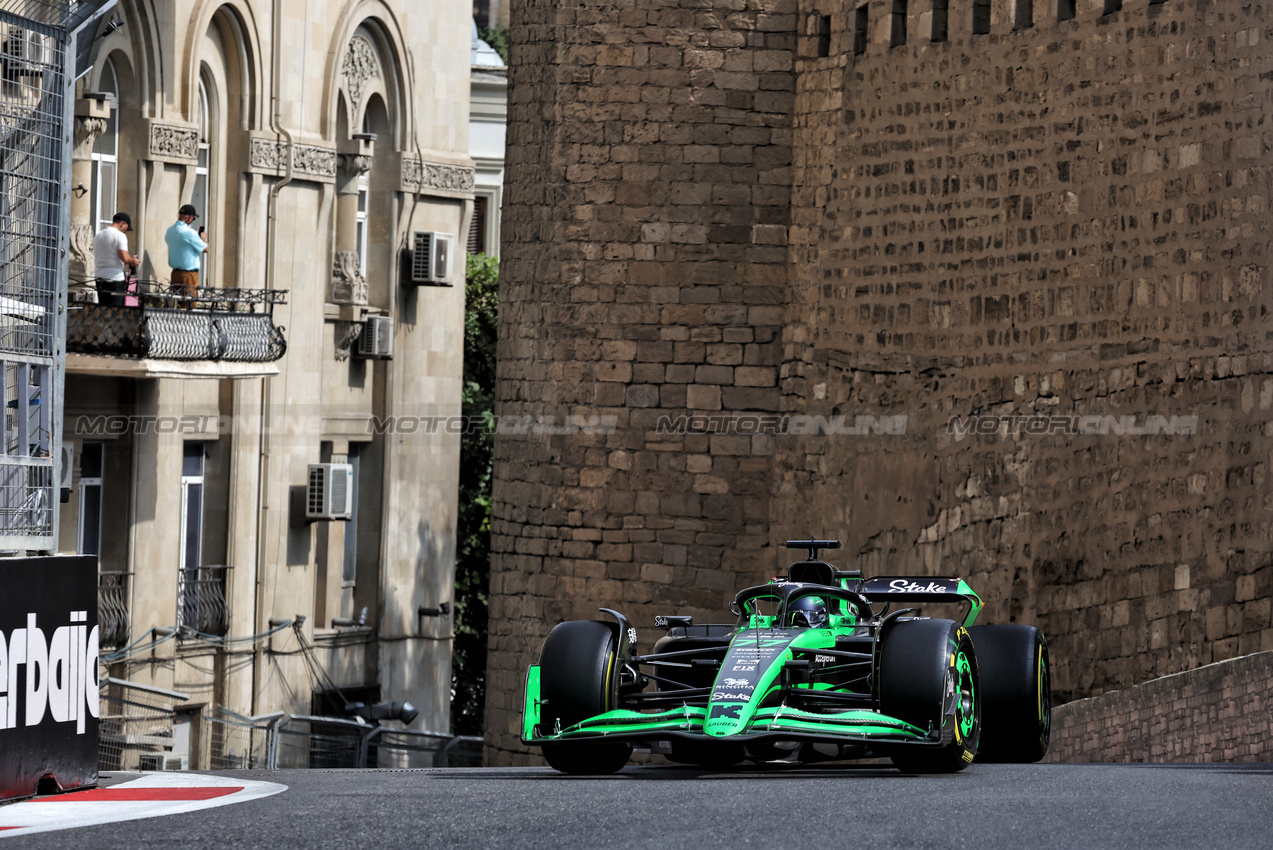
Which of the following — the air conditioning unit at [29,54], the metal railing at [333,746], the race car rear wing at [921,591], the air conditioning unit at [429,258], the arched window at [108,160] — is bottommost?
the metal railing at [333,746]

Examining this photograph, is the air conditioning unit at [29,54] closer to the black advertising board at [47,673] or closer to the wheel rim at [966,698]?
the black advertising board at [47,673]

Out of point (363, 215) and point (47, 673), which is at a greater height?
point (363, 215)

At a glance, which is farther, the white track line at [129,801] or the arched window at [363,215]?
the arched window at [363,215]

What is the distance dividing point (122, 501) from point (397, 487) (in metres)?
5.37

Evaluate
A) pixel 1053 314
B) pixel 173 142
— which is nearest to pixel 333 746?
pixel 173 142

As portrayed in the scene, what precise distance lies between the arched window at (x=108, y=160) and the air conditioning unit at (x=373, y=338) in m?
4.75

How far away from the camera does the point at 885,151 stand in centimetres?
1611

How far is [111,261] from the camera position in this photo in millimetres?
20203

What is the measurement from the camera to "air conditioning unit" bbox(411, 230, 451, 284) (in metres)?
27.7

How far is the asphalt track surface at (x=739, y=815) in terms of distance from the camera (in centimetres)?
675

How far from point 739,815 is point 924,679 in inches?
63.6

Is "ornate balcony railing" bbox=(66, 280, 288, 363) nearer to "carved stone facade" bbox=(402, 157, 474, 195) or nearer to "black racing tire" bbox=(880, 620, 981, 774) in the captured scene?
"carved stone facade" bbox=(402, 157, 474, 195)

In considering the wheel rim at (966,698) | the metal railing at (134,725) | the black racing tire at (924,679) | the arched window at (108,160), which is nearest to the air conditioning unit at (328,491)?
the metal railing at (134,725)

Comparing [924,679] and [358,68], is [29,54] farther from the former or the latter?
[358,68]
